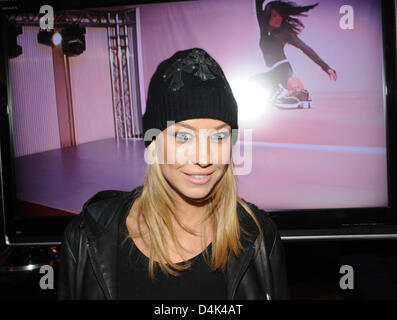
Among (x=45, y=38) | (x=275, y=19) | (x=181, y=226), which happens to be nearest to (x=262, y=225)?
(x=181, y=226)

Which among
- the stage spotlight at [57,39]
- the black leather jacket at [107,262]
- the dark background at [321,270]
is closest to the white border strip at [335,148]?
the dark background at [321,270]

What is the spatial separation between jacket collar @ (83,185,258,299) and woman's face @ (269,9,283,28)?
3.49 feet

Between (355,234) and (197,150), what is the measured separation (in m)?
1.18

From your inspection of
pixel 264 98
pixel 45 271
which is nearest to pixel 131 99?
pixel 264 98

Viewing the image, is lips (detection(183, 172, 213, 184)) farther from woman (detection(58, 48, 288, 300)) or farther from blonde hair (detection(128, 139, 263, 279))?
blonde hair (detection(128, 139, 263, 279))

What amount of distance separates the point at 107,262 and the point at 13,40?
1479 mm

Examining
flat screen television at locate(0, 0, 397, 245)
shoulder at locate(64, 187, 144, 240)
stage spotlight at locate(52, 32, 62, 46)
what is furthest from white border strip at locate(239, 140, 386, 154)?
stage spotlight at locate(52, 32, 62, 46)

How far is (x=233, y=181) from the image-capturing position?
1382mm

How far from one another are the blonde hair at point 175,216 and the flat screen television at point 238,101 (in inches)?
21.7

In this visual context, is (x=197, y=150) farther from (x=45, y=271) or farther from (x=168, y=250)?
(x=45, y=271)

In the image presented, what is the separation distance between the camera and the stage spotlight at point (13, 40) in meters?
1.94

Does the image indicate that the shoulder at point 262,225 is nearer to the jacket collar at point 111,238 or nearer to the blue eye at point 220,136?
the jacket collar at point 111,238

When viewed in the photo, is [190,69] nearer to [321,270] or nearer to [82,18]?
[82,18]

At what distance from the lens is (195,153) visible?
1168mm
